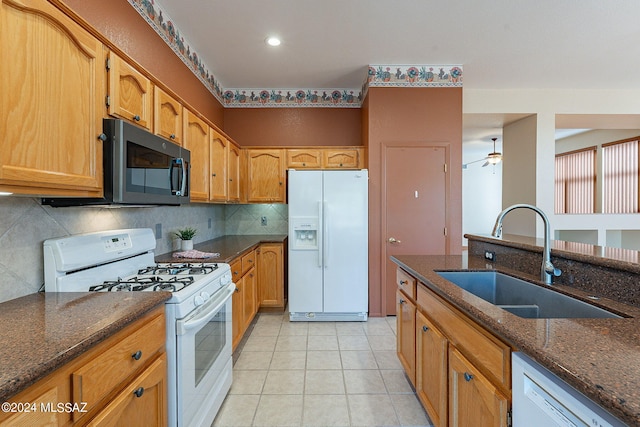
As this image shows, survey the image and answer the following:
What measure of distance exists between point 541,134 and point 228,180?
163 inches

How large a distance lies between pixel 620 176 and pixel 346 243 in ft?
19.5

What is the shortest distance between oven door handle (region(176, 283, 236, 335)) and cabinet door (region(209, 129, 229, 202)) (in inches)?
44.8

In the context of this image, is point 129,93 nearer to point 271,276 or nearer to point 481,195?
point 271,276

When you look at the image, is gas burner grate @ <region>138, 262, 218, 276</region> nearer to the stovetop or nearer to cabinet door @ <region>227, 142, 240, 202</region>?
the stovetop

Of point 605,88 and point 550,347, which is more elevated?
point 605,88

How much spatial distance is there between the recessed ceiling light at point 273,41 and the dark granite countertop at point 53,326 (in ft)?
8.11

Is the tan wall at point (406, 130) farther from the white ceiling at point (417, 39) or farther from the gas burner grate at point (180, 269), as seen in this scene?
the gas burner grate at point (180, 269)

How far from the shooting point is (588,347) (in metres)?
0.78

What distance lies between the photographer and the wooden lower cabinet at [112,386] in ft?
2.47

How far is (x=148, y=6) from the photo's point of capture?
7.26ft

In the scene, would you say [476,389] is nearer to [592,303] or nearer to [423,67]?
[592,303]

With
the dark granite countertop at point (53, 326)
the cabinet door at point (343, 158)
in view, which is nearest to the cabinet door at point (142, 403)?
the dark granite countertop at point (53, 326)

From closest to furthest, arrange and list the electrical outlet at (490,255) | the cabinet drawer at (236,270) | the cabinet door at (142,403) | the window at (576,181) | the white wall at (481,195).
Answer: the cabinet door at (142,403), the electrical outlet at (490,255), the cabinet drawer at (236,270), the window at (576,181), the white wall at (481,195)

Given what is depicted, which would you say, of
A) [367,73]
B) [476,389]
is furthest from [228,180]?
[476,389]
